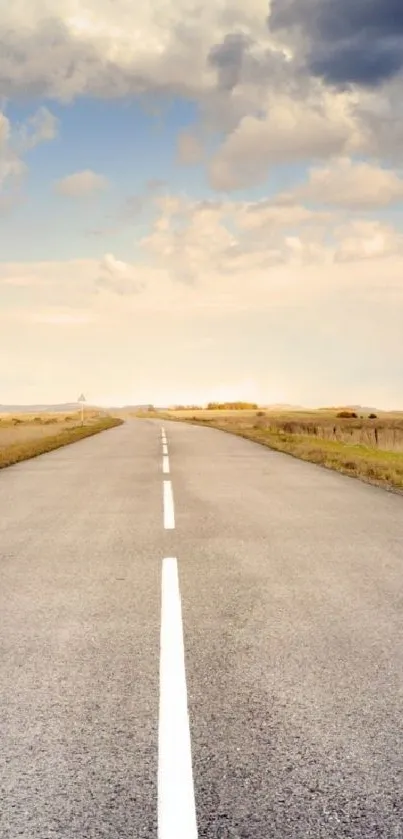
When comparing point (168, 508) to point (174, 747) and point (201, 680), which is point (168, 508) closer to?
point (201, 680)

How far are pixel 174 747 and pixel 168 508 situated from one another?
25.4 ft

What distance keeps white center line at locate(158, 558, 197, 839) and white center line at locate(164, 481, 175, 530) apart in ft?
13.9

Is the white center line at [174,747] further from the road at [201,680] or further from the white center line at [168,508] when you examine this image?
the white center line at [168,508]

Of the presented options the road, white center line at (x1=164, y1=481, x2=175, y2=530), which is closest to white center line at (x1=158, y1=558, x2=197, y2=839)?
the road

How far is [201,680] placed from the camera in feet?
13.8

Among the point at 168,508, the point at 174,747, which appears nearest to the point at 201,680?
the point at 174,747

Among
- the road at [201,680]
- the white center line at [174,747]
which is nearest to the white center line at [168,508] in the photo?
the road at [201,680]

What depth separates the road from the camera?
288 cm

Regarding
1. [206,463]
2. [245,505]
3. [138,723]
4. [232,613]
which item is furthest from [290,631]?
[206,463]

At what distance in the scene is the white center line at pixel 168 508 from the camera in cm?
966

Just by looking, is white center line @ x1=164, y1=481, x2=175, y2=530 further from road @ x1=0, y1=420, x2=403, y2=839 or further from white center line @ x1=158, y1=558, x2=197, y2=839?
white center line @ x1=158, y1=558, x2=197, y2=839

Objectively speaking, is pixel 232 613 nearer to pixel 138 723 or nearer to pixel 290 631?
pixel 290 631

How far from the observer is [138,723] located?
11.9ft

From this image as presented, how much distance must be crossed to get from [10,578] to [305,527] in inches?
160
